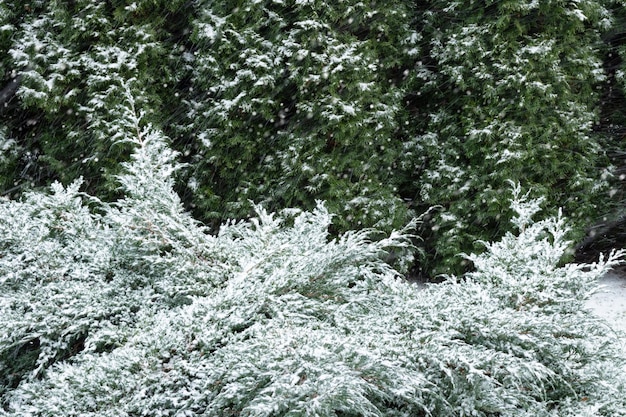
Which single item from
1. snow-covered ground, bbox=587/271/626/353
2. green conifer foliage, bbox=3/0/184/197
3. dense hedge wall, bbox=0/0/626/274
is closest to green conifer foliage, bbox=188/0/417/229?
dense hedge wall, bbox=0/0/626/274

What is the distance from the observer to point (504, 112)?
212 inches

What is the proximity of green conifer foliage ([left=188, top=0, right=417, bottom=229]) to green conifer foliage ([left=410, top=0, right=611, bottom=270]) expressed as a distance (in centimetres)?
56

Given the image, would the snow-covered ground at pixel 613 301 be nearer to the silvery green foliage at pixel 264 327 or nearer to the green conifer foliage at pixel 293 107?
the green conifer foliage at pixel 293 107

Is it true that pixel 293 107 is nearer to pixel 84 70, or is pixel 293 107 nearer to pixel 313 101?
pixel 313 101

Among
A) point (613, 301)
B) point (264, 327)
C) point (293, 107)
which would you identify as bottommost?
point (613, 301)

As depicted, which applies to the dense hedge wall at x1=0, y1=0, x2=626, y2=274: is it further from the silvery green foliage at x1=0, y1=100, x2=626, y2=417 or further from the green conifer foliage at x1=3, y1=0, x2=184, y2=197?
the silvery green foliage at x1=0, y1=100, x2=626, y2=417

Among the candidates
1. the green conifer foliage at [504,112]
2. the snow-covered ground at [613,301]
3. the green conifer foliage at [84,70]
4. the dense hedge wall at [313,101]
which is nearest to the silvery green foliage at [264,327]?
the green conifer foliage at [84,70]

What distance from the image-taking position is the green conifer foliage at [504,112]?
17.4ft

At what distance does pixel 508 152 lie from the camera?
527 centimetres

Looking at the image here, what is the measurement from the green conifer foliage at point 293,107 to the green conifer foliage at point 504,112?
0.56 meters

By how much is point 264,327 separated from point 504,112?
4.11 m

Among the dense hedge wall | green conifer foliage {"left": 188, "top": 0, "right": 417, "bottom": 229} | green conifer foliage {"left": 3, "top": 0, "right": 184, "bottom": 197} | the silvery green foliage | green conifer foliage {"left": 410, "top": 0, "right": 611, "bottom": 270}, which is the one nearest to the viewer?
the silvery green foliage

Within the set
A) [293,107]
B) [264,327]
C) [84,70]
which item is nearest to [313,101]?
[293,107]

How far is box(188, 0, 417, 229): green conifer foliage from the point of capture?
200 inches
